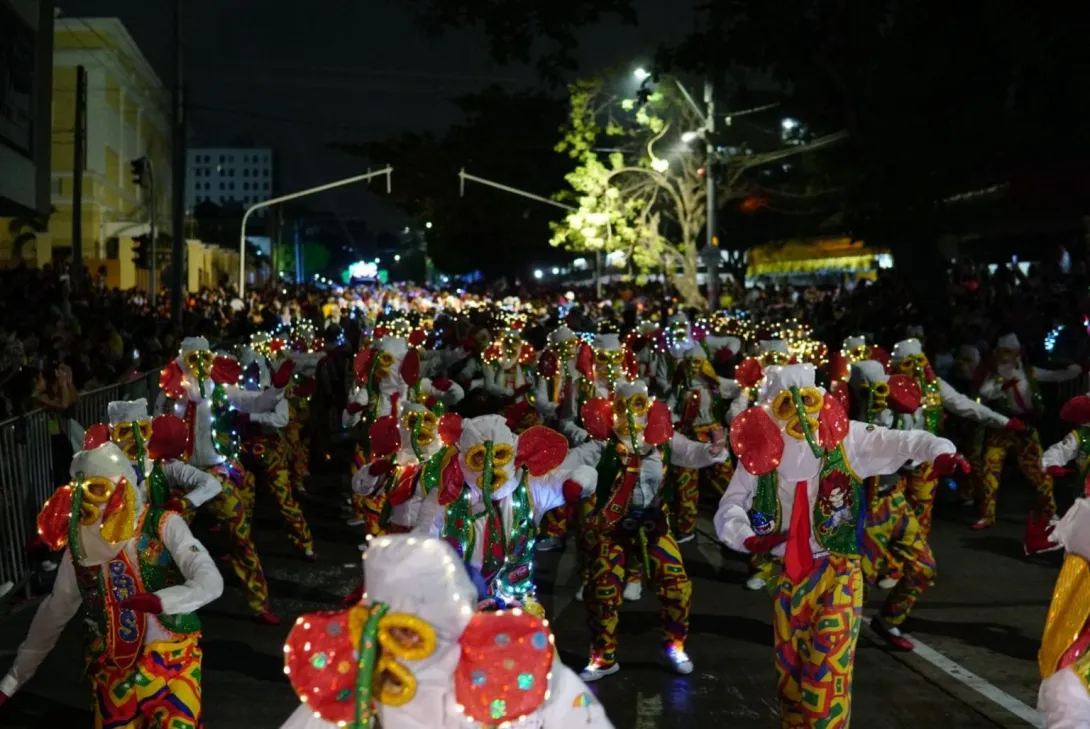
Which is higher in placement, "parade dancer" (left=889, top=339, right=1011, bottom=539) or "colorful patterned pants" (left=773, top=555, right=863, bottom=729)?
"parade dancer" (left=889, top=339, right=1011, bottom=539)

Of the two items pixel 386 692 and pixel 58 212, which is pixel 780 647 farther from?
pixel 58 212

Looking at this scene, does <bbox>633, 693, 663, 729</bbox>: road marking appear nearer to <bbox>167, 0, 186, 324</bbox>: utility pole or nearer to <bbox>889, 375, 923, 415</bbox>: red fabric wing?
<bbox>889, 375, 923, 415</bbox>: red fabric wing

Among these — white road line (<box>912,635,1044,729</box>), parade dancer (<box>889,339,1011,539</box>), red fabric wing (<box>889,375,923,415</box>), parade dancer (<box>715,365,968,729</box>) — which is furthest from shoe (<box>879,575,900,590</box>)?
parade dancer (<box>715,365,968,729</box>)

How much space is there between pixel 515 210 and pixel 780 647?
4899cm

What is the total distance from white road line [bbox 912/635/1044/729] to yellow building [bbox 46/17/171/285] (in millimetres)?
31928

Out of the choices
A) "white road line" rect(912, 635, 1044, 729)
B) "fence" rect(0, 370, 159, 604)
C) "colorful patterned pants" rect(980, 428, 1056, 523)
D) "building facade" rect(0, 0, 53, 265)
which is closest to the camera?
"white road line" rect(912, 635, 1044, 729)

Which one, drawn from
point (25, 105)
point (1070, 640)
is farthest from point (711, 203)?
point (1070, 640)

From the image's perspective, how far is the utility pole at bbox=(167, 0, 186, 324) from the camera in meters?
21.7

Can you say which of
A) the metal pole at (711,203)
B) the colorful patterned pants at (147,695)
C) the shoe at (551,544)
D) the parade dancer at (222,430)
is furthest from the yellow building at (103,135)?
the colorful patterned pants at (147,695)

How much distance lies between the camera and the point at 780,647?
5750mm

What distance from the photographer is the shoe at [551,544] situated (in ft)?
38.3

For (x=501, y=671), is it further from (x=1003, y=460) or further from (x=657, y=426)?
(x=1003, y=460)

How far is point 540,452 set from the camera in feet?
20.3

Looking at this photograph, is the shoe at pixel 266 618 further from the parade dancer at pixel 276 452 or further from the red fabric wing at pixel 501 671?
the red fabric wing at pixel 501 671
